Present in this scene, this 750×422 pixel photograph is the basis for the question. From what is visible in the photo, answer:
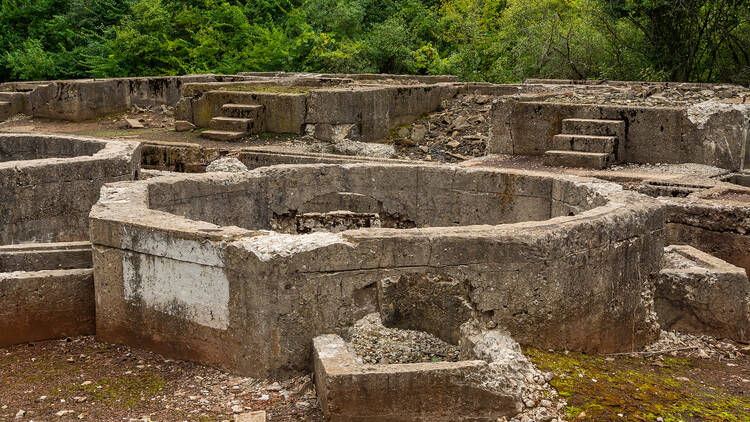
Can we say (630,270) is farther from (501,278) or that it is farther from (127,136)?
(127,136)

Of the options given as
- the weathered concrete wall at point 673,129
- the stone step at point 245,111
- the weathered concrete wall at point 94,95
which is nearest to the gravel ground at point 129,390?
the weathered concrete wall at point 673,129

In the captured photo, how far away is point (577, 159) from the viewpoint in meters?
12.2

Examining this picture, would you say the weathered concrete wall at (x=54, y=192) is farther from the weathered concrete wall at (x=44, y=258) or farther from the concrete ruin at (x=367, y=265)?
the weathered concrete wall at (x=44, y=258)

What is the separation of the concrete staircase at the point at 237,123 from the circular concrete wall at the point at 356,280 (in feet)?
26.4

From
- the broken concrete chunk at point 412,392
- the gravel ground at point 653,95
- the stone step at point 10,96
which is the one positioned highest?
the gravel ground at point 653,95

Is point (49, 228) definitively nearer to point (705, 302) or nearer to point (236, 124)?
point (705, 302)

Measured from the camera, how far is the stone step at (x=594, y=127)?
1238 cm

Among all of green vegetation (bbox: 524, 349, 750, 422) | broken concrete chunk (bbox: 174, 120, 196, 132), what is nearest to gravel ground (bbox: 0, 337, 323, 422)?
green vegetation (bbox: 524, 349, 750, 422)

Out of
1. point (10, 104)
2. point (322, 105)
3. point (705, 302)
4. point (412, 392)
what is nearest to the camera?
point (412, 392)

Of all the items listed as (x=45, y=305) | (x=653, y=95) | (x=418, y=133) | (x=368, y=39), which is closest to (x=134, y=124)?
(x=418, y=133)

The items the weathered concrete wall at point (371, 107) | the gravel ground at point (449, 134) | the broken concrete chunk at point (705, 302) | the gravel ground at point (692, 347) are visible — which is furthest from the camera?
the gravel ground at point (449, 134)

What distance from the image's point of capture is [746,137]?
12.1m

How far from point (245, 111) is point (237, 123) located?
31 cm

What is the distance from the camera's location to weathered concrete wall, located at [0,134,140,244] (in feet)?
27.3
